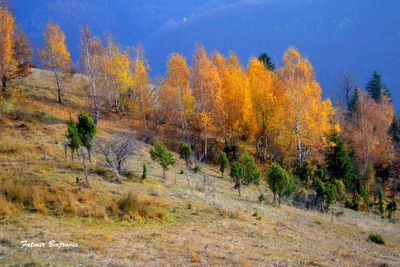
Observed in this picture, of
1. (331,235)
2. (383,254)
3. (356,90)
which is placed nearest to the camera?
(383,254)

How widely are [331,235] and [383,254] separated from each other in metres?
3.30

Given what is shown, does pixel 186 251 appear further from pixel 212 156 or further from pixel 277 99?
pixel 277 99

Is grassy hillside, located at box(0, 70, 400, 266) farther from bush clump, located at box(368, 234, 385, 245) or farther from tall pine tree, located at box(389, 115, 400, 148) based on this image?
tall pine tree, located at box(389, 115, 400, 148)

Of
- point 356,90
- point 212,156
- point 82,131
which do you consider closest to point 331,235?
point 82,131

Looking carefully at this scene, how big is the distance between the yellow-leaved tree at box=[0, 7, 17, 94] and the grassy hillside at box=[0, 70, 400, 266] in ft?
39.6

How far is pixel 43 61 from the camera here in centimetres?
4844

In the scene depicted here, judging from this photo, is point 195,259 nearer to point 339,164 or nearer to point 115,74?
point 339,164

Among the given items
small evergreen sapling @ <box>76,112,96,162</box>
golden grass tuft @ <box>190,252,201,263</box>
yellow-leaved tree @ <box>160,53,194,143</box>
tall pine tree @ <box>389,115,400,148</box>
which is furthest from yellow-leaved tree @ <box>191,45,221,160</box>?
tall pine tree @ <box>389,115,400,148</box>

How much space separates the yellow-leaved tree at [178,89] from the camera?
1836 inches

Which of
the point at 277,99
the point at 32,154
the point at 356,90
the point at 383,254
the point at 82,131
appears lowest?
the point at 383,254

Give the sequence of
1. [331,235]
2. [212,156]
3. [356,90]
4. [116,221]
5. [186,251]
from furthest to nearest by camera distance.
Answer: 1. [356,90]
2. [212,156]
3. [331,235]
4. [116,221]
5. [186,251]

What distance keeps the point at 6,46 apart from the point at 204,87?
2197 centimetres

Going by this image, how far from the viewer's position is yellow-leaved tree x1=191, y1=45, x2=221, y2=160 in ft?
148

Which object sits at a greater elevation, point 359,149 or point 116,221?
point 359,149
